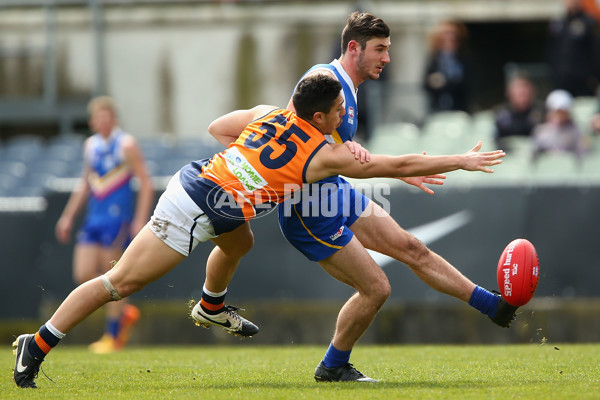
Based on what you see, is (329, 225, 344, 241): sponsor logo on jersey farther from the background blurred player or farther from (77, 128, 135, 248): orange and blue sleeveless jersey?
(77, 128, 135, 248): orange and blue sleeveless jersey

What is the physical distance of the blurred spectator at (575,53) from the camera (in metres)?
13.2

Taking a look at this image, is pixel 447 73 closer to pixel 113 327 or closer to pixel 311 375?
pixel 113 327

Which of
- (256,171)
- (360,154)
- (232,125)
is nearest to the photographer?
(360,154)

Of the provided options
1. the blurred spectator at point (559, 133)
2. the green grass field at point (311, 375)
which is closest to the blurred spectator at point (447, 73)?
the blurred spectator at point (559, 133)

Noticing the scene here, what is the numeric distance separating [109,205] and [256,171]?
5288 millimetres

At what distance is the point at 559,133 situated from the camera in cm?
1220

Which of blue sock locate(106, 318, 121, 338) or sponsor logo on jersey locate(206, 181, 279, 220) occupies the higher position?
sponsor logo on jersey locate(206, 181, 279, 220)

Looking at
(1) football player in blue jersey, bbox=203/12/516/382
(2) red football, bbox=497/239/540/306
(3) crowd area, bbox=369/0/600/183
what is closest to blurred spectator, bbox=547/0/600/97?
(3) crowd area, bbox=369/0/600/183

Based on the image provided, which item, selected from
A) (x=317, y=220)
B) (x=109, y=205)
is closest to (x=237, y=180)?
(x=317, y=220)

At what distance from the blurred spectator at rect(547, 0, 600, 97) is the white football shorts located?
832 cm

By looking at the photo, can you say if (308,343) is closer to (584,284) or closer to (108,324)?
(108,324)

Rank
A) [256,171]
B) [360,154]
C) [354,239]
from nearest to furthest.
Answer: [360,154] → [256,171] → [354,239]

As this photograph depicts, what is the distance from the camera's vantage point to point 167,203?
21.7 feet

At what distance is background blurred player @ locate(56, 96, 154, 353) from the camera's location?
11203 mm
